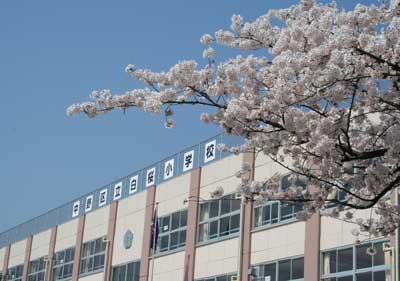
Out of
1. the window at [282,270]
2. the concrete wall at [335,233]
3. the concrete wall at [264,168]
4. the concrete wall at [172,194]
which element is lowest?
the window at [282,270]

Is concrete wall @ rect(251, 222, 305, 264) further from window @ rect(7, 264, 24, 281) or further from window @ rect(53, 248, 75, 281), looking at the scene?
window @ rect(7, 264, 24, 281)

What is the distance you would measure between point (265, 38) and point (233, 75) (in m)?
0.87

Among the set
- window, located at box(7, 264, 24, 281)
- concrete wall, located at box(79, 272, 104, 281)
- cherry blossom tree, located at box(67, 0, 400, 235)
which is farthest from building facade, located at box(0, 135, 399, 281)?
cherry blossom tree, located at box(67, 0, 400, 235)

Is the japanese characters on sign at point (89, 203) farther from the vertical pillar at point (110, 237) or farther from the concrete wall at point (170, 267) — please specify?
the concrete wall at point (170, 267)

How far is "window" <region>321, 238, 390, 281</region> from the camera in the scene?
2062 cm

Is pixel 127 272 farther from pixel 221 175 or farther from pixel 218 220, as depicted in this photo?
pixel 221 175

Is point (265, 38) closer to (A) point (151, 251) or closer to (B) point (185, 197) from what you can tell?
(B) point (185, 197)

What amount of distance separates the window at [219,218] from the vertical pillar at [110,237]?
8285 mm

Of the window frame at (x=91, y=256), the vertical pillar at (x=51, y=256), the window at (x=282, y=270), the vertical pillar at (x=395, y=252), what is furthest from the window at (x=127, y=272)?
the vertical pillar at (x=395, y=252)

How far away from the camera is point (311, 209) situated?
12.1 meters

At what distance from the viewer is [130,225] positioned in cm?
3616

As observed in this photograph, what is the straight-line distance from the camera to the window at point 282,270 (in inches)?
945

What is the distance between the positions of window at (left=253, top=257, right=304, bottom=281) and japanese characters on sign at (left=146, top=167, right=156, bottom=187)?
10394mm

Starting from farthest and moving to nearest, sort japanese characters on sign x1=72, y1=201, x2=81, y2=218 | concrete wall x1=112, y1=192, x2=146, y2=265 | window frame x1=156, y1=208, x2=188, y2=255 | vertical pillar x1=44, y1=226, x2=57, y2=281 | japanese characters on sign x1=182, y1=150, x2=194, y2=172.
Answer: vertical pillar x1=44, y1=226, x2=57, y2=281
japanese characters on sign x1=72, y1=201, x2=81, y2=218
concrete wall x1=112, y1=192, x2=146, y2=265
japanese characters on sign x1=182, y1=150, x2=194, y2=172
window frame x1=156, y1=208, x2=188, y2=255
